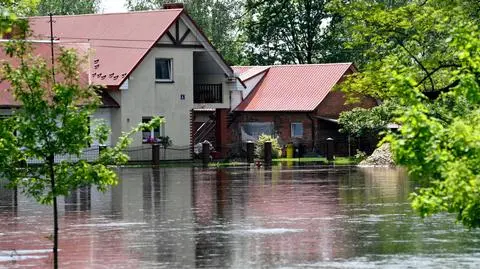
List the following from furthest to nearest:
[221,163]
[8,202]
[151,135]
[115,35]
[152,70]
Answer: [115,35] → [152,70] → [151,135] → [221,163] → [8,202]

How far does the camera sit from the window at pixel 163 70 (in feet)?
210

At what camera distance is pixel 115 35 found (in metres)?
64.1

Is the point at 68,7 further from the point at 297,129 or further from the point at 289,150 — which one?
the point at 289,150

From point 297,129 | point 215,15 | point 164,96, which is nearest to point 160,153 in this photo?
point 164,96

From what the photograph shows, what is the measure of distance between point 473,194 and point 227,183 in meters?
29.3

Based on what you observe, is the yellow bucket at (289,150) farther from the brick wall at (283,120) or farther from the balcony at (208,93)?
the balcony at (208,93)

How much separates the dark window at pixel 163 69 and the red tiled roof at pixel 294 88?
293 inches

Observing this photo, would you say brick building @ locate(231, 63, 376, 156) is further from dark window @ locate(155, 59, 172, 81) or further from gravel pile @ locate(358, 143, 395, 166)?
gravel pile @ locate(358, 143, 395, 166)

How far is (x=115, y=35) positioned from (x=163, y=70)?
10.2ft

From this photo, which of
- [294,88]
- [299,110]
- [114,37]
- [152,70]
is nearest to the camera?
[152,70]

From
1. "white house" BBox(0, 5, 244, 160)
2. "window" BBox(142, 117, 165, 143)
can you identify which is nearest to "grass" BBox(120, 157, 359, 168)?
"window" BBox(142, 117, 165, 143)

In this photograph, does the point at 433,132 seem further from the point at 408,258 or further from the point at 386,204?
the point at 386,204

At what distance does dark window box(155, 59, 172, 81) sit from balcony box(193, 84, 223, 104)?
2860mm

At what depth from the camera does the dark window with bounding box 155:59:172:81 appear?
64125 mm
